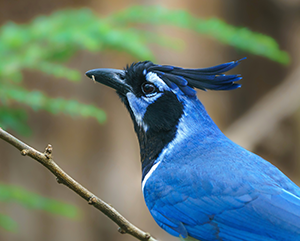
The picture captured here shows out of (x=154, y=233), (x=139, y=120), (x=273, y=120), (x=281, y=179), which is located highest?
(x=273, y=120)

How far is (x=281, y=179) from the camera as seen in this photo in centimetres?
212

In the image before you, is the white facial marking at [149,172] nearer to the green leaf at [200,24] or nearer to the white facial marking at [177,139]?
the white facial marking at [177,139]

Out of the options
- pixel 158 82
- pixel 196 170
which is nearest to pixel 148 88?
pixel 158 82

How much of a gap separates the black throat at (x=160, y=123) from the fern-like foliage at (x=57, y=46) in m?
0.44

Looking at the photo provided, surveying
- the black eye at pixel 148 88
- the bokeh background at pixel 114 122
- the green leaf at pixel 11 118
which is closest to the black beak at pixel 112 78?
the black eye at pixel 148 88

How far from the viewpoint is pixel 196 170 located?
7.09 ft

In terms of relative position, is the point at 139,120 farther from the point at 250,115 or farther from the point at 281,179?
the point at 250,115

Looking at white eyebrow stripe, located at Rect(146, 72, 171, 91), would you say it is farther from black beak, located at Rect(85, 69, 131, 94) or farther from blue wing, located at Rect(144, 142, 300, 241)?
blue wing, located at Rect(144, 142, 300, 241)

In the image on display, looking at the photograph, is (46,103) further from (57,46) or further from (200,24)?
(200,24)

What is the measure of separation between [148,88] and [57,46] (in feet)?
2.97

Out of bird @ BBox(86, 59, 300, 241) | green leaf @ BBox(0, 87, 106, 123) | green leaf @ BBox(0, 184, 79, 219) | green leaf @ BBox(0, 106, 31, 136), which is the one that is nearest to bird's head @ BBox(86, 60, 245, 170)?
bird @ BBox(86, 59, 300, 241)

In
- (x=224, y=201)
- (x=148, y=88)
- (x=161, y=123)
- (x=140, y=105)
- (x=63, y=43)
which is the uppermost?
(x=63, y=43)

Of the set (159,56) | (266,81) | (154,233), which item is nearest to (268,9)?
(266,81)

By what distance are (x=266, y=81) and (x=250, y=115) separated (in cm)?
135
